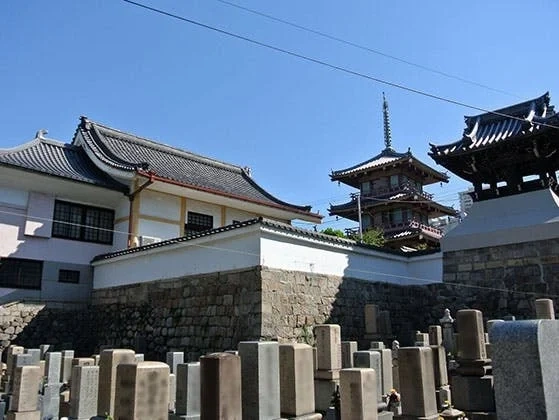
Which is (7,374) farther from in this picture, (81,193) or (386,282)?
(386,282)

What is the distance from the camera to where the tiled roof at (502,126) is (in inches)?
482

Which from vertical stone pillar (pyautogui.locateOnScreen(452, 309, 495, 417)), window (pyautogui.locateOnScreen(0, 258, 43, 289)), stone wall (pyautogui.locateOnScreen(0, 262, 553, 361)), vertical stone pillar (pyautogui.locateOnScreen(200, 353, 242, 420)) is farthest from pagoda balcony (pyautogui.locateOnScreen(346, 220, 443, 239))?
vertical stone pillar (pyautogui.locateOnScreen(200, 353, 242, 420))

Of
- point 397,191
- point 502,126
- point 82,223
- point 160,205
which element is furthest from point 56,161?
point 397,191

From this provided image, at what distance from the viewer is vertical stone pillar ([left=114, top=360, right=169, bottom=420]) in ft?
11.7

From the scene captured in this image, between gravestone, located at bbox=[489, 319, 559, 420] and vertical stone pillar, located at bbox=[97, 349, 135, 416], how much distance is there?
378 cm

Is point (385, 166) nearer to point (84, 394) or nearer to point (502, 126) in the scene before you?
point (502, 126)

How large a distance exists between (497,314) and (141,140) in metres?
14.1

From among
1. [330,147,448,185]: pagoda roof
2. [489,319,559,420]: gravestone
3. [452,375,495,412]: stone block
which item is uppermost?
[330,147,448,185]: pagoda roof

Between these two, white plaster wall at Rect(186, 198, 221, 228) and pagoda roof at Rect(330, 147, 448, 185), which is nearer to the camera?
white plaster wall at Rect(186, 198, 221, 228)

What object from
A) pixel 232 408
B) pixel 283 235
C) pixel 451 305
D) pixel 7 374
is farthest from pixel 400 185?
pixel 232 408

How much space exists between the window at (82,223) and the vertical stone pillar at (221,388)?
37.6ft

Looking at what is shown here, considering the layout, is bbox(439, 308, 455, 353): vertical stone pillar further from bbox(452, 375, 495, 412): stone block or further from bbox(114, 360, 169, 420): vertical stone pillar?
bbox(114, 360, 169, 420): vertical stone pillar

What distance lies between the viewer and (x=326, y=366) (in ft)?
19.8

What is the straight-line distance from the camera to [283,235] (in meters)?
10.1
